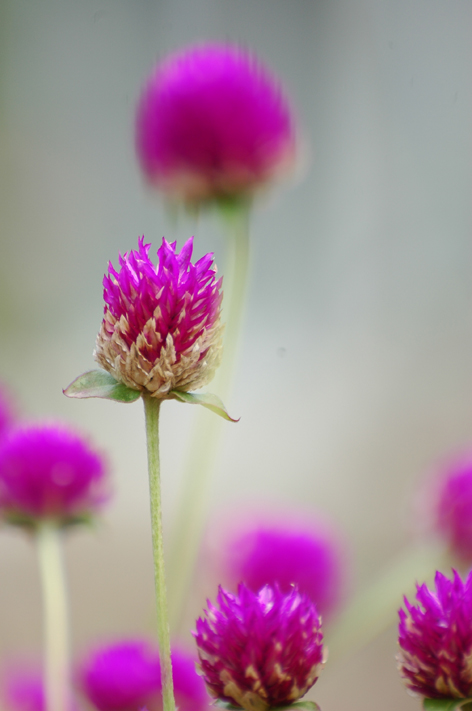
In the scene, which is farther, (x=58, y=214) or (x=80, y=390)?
(x=58, y=214)

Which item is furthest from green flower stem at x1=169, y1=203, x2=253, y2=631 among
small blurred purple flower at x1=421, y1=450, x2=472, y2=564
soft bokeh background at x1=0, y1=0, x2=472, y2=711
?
soft bokeh background at x1=0, y1=0, x2=472, y2=711

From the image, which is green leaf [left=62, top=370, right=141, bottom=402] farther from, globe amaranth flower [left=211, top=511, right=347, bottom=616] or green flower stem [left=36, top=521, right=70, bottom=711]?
globe amaranth flower [left=211, top=511, right=347, bottom=616]

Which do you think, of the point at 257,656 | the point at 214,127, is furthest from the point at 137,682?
the point at 214,127

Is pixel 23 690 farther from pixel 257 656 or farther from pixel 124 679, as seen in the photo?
pixel 257 656

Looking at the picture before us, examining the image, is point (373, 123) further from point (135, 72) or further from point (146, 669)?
point (146, 669)

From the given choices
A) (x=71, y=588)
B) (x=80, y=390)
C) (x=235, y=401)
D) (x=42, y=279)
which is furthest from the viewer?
(x=42, y=279)

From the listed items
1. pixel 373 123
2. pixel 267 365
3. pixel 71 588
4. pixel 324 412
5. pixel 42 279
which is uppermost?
pixel 373 123

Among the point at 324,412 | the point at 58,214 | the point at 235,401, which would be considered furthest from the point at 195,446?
the point at 58,214
